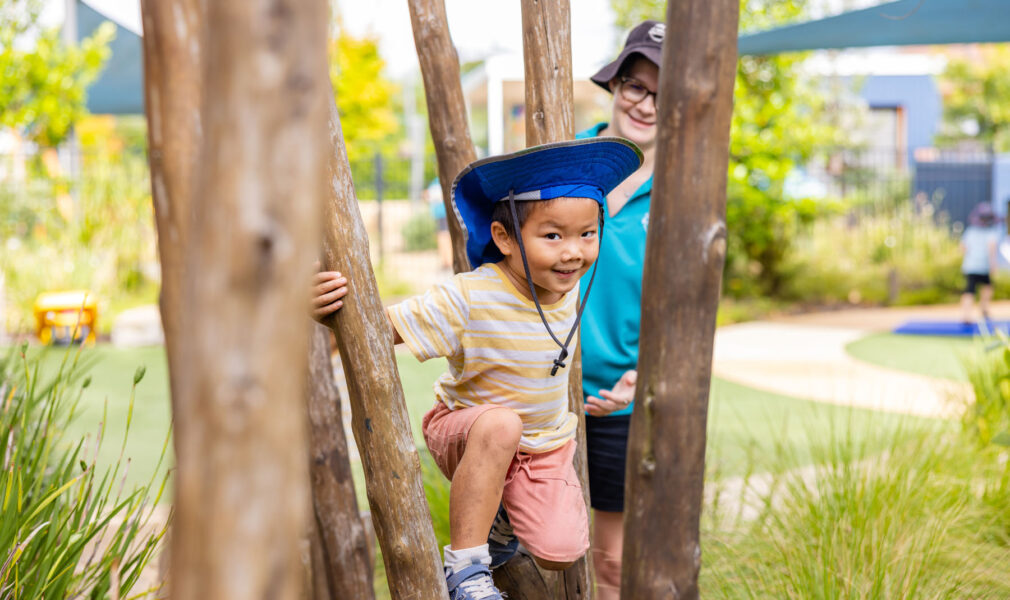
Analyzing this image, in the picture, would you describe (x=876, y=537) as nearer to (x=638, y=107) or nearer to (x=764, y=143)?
(x=638, y=107)

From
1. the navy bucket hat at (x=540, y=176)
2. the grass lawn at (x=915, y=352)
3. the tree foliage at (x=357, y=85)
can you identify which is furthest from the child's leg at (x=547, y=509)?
the tree foliage at (x=357, y=85)

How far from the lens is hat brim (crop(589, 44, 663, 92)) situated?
2.54m

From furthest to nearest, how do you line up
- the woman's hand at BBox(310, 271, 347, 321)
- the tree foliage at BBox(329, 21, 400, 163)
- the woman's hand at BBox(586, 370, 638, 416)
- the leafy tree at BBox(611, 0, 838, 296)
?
the tree foliage at BBox(329, 21, 400, 163) → the leafy tree at BBox(611, 0, 838, 296) → the woman's hand at BBox(586, 370, 638, 416) → the woman's hand at BBox(310, 271, 347, 321)

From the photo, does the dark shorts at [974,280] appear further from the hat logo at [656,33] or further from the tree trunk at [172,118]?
the tree trunk at [172,118]

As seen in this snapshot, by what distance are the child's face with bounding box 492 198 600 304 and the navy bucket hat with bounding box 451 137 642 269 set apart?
0.03m

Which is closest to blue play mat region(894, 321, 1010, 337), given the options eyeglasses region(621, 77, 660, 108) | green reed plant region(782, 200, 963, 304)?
green reed plant region(782, 200, 963, 304)

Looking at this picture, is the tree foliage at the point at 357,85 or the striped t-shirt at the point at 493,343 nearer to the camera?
the striped t-shirt at the point at 493,343

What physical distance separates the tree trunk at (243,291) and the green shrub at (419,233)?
14.9 meters

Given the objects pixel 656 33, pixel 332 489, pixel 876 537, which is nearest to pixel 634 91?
pixel 656 33

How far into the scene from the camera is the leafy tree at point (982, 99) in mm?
22453

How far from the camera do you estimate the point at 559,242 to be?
1858mm

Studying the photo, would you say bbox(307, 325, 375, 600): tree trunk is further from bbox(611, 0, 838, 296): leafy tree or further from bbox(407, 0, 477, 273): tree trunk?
bbox(611, 0, 838, 296): leafy tree

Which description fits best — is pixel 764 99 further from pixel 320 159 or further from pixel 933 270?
pixel 320 159

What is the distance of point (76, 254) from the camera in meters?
10.5
